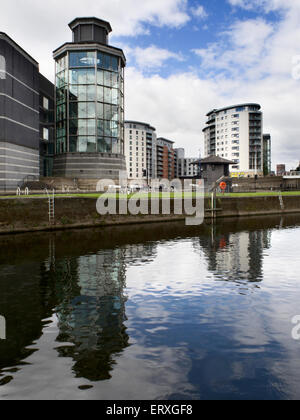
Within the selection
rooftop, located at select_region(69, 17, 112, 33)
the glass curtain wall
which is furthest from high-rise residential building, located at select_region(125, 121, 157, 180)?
the glass curtain wall

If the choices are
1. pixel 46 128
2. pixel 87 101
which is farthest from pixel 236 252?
pixel 46 128

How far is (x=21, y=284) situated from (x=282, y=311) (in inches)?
452

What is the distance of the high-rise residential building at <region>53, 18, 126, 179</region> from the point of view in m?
77.2

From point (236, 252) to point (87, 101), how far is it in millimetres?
65075

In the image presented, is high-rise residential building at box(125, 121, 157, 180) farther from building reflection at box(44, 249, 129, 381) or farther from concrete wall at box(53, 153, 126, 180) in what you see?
building reflection at box(44, 249, 129, 381)

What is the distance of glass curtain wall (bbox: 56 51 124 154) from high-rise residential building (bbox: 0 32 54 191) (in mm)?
11979

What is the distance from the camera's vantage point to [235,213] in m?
51.8

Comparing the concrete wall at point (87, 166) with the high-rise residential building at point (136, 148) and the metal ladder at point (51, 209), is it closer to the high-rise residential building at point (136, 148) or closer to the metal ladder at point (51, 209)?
the metal ladder at point (51, 209)

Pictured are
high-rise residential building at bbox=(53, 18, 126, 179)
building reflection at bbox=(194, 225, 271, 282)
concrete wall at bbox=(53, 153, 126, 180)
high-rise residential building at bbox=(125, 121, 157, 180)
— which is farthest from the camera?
high-rise residential building at bbox=(125, 121, 157, 180)

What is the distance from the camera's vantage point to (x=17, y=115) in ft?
192

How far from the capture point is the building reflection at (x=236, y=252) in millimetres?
17031

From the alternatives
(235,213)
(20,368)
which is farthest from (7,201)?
(235,213)
